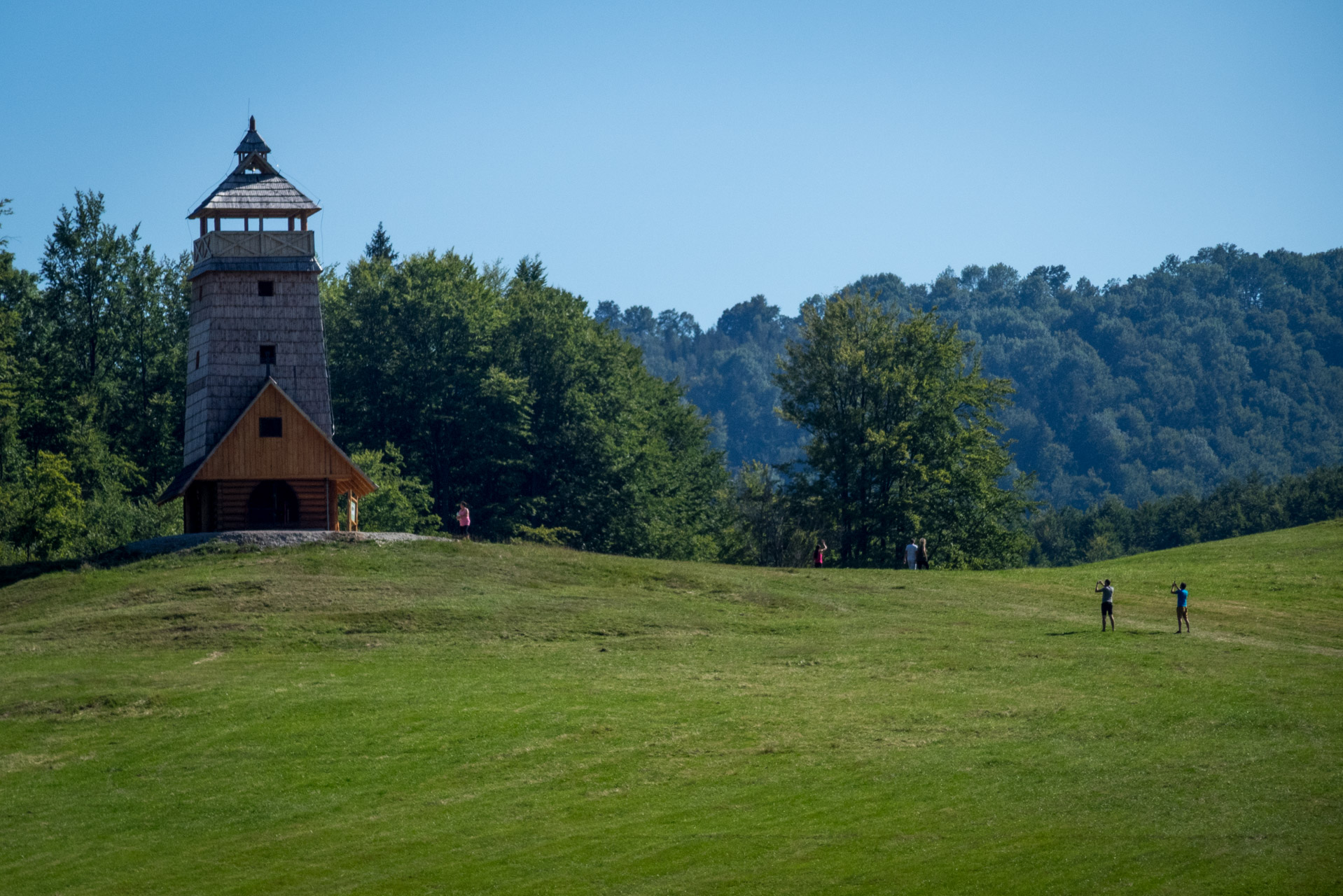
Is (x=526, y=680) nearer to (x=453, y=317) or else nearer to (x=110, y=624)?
(x=110, y=624)

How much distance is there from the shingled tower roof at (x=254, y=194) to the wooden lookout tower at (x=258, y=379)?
5 centimetres

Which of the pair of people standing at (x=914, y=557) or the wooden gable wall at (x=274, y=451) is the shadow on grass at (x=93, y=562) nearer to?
the wooden gable wall at (x=274, y=451)

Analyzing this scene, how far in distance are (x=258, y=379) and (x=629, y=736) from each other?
86.6ft

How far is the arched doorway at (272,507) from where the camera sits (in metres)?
49.1

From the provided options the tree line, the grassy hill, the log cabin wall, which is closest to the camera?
the grassy hill

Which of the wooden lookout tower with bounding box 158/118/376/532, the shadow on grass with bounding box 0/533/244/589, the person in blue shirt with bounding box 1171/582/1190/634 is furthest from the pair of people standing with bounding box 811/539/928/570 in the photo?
the shadow on grass with bounding box 0/533/244/589

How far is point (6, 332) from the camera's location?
66.8 metres

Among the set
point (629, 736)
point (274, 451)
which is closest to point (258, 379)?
point (274, 451)

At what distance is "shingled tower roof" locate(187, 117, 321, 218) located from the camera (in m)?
50.9

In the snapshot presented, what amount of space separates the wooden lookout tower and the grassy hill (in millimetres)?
3758

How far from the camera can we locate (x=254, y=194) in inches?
2026

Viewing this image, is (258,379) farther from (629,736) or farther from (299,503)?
(629,736)

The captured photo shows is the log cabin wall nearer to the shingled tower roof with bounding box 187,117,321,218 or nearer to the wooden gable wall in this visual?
the wooden gable wall

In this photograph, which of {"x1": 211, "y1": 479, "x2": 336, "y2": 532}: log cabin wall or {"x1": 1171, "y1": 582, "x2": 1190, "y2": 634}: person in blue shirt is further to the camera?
{"x1": 211, "y1": 479, "x2": 336, "y2": 532}: log cabin wall
